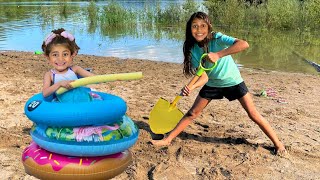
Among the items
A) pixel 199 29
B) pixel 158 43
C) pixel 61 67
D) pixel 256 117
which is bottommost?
pixel 158 43

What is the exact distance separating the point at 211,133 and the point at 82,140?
2326 mm

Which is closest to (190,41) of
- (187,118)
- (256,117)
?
(187,118)

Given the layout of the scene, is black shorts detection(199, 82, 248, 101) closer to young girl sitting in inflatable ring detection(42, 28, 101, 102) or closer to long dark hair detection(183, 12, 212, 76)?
long dark hair detection(183, 12, 212, 76)

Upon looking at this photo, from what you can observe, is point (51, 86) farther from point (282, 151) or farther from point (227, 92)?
point (282, 151)

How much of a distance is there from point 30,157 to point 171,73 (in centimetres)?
562

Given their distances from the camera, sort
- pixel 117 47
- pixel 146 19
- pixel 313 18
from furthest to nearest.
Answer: pixel 146 19
pixel 313 18
pixel 117 47

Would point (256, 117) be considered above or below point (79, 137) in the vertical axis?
below

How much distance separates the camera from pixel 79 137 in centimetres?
287

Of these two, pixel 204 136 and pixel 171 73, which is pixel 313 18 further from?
pixel 204 136

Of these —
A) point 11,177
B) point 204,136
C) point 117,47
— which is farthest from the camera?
point 117,47

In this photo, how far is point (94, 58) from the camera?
10.3 metres

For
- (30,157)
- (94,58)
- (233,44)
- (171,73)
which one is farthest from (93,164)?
(94,58)

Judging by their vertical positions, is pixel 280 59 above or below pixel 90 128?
below

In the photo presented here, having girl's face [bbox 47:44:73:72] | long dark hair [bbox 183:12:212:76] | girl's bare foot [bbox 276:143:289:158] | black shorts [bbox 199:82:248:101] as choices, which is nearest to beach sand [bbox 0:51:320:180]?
girl's bare foot [bbox 276:143:289:158]
